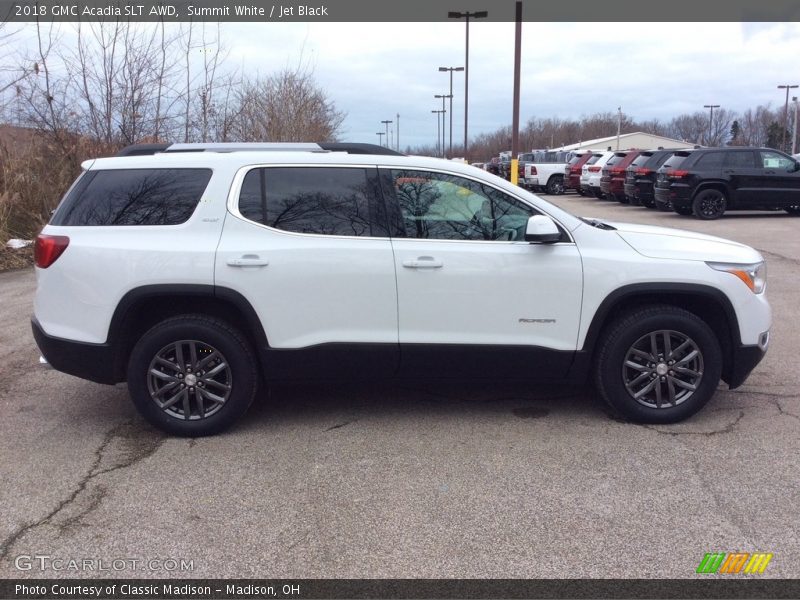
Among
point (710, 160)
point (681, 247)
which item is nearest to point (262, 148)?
point (681, 247)

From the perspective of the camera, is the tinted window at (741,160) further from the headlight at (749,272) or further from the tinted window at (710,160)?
the headlight at (749,272)

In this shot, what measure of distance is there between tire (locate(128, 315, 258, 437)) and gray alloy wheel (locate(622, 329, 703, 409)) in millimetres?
2440

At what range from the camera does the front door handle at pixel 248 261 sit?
4.45 m

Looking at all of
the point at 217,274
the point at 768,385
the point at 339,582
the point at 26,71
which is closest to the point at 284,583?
the point at 339,582

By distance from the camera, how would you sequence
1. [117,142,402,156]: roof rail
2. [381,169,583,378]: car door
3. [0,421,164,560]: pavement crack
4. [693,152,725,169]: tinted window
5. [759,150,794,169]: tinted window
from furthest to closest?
[759,150,794,169]: tinted window < [693,152,725,169]: tinted window < [117,142,402,156]: roof rail < [381,169,583,378]: car door < [0,421,164,560]: pavement crack

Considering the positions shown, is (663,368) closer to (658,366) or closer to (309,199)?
(658,366)

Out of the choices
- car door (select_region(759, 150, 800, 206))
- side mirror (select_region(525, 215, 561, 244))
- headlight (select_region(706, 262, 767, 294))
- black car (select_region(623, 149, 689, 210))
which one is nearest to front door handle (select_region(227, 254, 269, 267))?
side mirror (select_region(525, 215, 561, 244))

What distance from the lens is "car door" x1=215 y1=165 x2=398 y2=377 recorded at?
4465mm

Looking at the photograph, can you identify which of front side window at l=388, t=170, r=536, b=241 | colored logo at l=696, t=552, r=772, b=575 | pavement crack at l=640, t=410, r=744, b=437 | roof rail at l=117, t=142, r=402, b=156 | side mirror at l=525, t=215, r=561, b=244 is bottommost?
colored logo at l=696, t=552, r=772, b=575

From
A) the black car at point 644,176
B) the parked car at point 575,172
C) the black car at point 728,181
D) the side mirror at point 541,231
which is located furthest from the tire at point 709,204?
the side mirror at point 541,231

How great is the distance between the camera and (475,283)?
4512 mm

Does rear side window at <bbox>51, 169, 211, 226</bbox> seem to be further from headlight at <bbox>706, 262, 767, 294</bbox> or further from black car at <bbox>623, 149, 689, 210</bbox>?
black car at <bbox>623, 149, 689, 210</bbox>

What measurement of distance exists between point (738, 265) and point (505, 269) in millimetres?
1526

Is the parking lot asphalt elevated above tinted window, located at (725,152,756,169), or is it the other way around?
tinted window, located at (725,152,756,169)
